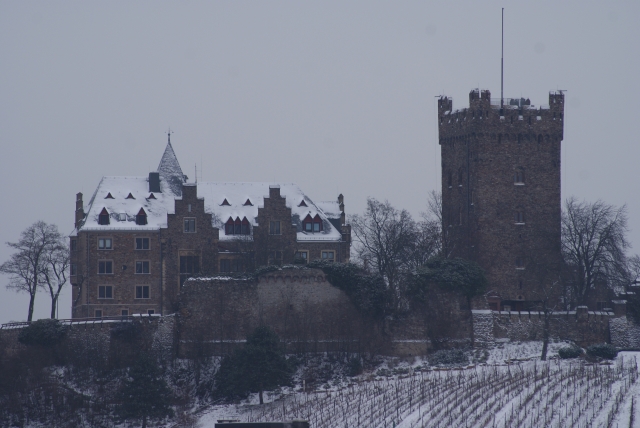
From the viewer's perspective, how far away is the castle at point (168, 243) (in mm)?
90375

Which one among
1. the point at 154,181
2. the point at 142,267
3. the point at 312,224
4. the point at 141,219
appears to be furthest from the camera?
the point at 154,181

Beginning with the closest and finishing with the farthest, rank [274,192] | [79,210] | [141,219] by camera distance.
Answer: [141,219], [274,192], [79,210]

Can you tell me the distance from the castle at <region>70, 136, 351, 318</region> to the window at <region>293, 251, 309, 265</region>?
102 mm

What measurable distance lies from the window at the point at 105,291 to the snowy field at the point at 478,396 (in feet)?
50.4

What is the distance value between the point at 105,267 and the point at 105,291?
1.38 meters

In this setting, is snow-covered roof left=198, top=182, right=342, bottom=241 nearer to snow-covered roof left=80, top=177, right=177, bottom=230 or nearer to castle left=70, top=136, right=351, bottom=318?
castle left=70, top=136, right=351, bottom=318

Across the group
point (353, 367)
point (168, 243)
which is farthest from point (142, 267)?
point (353, 367)

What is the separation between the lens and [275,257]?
90375 millimetres

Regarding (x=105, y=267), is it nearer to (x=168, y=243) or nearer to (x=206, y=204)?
(x=168, y=243)

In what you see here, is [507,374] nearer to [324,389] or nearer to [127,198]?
[324,389]

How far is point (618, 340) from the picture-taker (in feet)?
265

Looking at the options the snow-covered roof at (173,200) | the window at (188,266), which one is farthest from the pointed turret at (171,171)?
the window at (188,266)

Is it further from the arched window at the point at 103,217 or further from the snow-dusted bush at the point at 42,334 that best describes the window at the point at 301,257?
the snow-dusted bush at the point at 42,334

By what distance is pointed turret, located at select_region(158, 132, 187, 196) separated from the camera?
95.2 meters
